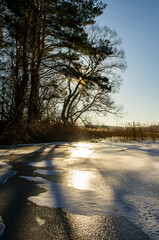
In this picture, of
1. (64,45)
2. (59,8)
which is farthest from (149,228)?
(64,45)

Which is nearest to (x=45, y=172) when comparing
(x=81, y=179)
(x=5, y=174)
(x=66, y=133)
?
(x=5, y=174)

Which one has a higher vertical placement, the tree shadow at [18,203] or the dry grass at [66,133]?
the dry grass at [66,133]

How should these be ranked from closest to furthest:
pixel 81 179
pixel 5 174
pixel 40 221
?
1. pixel 40 221
2. pixel 81 179
3. pixel 5 174

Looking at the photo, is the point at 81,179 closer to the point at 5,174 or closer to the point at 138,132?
the point at 5,174

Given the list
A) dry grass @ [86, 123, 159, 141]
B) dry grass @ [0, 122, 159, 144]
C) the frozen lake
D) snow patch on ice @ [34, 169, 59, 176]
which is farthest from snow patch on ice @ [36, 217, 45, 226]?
dry grass @ [86, 123, 159, 141]

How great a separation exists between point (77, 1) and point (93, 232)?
11.5m

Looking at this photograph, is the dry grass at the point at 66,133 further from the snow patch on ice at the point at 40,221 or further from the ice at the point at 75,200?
the snow patch on ice at the point at 40,221

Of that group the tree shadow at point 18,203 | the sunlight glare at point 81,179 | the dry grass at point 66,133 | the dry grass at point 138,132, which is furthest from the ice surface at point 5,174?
the dry grass at point 138,132

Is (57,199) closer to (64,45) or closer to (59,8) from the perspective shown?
(59,8)

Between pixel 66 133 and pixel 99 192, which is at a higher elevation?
pixel 66 133

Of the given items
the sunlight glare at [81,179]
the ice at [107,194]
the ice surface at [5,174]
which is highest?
the ice surface at [5,174]

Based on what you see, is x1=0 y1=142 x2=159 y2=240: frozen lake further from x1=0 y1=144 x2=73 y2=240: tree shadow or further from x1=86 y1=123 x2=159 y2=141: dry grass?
x1=86 y1=123 x2=159 y2=141: dry grass

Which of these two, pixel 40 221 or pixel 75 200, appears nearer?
pixel 40 221

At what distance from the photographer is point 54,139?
11.6m
